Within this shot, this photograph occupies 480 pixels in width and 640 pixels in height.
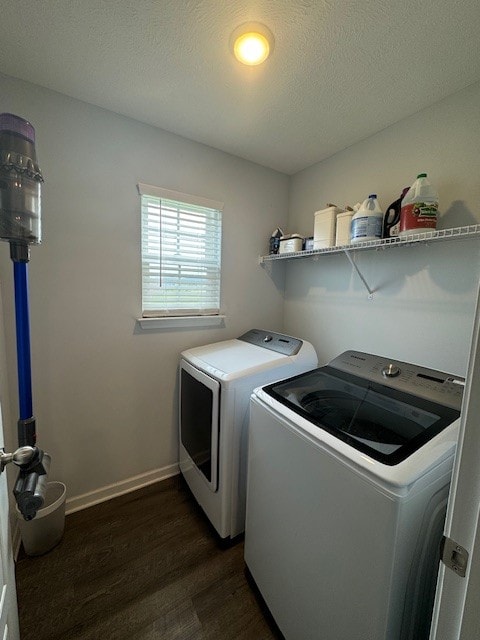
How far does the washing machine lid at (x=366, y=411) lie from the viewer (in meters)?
0.83

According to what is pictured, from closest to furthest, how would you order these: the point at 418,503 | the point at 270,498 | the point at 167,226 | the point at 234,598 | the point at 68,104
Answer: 1. the point at 418,503
2. the point at 270,498
3. the point at 234,598
4. the point at 68,104
5. the point at 167,226

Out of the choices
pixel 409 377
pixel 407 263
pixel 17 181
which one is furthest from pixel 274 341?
pixel 17 181

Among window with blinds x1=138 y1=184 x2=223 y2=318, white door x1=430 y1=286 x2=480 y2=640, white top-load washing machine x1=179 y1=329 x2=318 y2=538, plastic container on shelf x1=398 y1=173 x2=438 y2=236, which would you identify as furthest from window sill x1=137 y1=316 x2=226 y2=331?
white door x1=430 y1=286 x2=480 y2=640

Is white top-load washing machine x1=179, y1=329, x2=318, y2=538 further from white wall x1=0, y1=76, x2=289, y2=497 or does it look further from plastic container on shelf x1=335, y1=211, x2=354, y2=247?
plastic container on shelf x1=335, y1=211, x2=354, y2=247

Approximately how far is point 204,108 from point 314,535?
2126 millimetres

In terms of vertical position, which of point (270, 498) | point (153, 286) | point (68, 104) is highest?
point (68, 104)

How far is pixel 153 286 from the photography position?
182cm

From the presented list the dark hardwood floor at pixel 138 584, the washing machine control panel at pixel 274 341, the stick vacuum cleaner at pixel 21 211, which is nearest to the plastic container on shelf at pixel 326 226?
the washing machine control panel at pixel 274 341

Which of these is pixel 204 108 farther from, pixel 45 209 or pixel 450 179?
pixel 450 179

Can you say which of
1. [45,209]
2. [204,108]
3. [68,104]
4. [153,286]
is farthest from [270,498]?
[68,104]

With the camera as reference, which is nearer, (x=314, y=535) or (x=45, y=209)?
(x=314, y=535)

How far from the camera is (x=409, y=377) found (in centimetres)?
123

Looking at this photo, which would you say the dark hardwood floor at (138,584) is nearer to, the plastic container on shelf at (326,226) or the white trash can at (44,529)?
the white trash can at (44,529)

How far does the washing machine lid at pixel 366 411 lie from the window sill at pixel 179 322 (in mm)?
929
